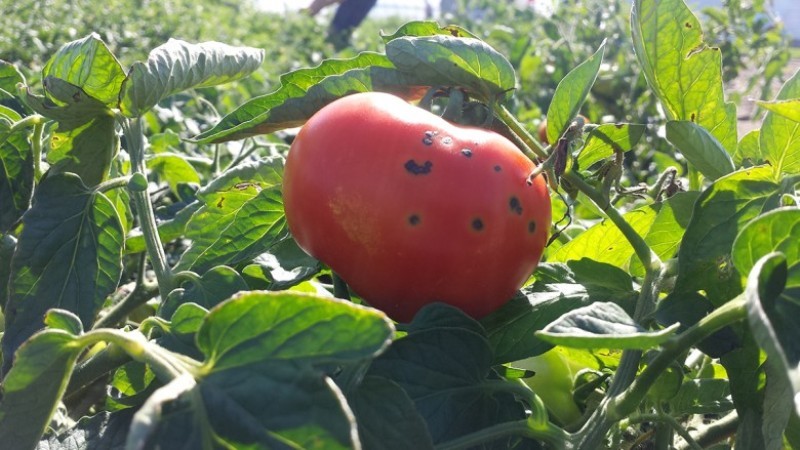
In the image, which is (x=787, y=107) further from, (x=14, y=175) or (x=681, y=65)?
(x=14, y=175)

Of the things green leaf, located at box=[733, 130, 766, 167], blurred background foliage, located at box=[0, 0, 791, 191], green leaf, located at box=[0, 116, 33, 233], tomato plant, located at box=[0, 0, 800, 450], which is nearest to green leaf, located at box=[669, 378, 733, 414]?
tomato plant, located at box=[0, 0, 800, 450]

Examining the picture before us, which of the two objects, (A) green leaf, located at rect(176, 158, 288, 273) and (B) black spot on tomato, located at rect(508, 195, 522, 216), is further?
(A) green leaf, located at rect(176, 158, 288, 273)

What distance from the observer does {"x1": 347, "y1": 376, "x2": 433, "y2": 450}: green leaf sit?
0.43 m

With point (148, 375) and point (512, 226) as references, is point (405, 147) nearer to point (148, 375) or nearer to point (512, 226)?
point (512, 226)

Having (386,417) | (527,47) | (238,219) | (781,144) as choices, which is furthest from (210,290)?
(527,47)

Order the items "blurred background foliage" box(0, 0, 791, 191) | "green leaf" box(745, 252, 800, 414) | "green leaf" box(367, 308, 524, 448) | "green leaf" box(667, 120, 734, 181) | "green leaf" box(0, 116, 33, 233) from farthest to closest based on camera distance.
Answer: "blurred background foliage" box(0, 0, 791, 191)
"green leaf" box(0, 116, 33, 233)
"green leaf" box(667, 120, 734, 181)
"green leaf" box(367, 308, 524, 448)
"green leaf" box(745, 252, 800, 414)

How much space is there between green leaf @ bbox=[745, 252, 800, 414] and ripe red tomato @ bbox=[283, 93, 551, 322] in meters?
0.16

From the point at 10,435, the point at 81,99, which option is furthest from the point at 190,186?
the point at 10,435

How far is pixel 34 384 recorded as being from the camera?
426mm

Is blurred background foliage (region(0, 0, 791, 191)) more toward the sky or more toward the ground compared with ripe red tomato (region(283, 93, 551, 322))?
more toward the ground

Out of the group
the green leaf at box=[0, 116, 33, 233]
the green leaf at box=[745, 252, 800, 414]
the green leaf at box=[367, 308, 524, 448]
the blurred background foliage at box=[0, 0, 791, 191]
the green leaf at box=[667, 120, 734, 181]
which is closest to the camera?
the green leaf at box=[745, 252, 800, 414]

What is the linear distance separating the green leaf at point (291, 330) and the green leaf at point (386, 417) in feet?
0.25

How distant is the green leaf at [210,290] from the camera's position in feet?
1.85

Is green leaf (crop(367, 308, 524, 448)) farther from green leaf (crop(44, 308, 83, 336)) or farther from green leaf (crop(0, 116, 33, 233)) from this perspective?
green leaf (crop(0, 116, 33, 233))
